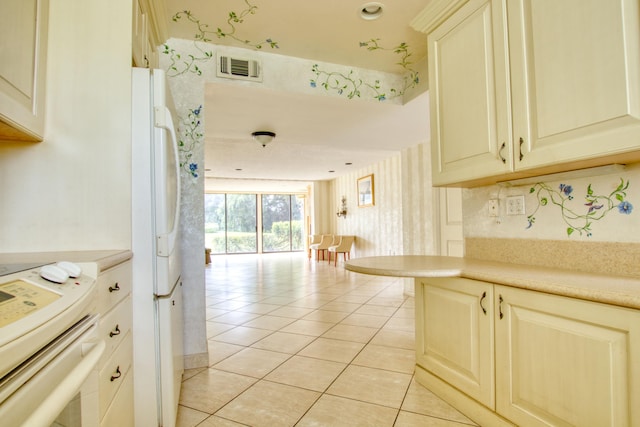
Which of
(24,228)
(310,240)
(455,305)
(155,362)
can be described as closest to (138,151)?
(24,228)

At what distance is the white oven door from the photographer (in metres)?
0.51

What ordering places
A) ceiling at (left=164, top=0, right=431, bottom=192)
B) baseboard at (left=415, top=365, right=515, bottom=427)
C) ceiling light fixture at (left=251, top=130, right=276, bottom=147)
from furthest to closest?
1. ceiling light fixture at (left=251, top=130, right=276, bottom=147)
2. ceiling at (left=164, top=0, right=431, bottom=192)
3. baseboard at (left=415, top=365, right=515, bottom=427)

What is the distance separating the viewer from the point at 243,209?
11758 mm

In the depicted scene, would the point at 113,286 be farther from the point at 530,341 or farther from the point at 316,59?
the point at 316,59

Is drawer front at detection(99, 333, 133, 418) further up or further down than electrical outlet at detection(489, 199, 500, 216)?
further down

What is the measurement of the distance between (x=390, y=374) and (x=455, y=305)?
77 centimetres

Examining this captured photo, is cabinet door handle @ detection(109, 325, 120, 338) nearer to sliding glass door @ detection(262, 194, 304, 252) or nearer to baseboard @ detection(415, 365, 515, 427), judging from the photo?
baseboard @ detection(415, 365, 515, 427)

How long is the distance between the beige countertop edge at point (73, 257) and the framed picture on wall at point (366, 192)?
20.7 ft

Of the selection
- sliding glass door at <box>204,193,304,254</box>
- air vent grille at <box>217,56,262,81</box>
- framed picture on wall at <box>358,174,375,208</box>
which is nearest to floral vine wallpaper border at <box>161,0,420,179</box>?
air vent grille at <box>217,56,262,81</box>

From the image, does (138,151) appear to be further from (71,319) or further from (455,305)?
(455,305)

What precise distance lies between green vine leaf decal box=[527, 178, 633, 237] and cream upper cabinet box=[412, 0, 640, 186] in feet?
0.50

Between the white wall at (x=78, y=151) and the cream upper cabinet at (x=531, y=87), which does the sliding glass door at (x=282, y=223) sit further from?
the white wall at (x=78, y=151)

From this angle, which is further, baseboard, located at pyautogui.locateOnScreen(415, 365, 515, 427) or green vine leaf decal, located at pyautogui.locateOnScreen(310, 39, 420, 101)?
green vine leaf decal, located at pyautogui.locateOnScreen(310, 39, 420, 101)

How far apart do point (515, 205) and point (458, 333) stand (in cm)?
77
